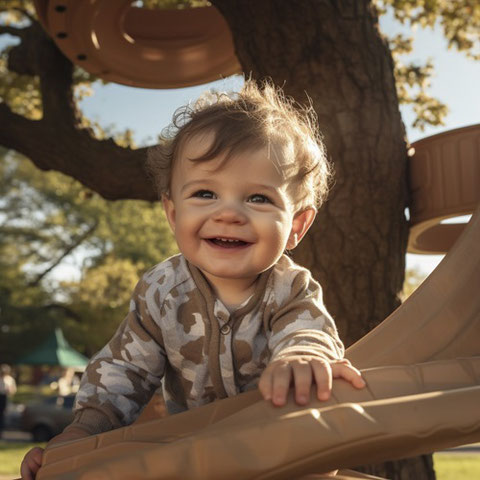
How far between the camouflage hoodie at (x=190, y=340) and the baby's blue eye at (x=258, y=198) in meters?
0.30

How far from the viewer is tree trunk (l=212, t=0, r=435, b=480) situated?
324cm

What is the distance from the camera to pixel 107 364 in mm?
1946

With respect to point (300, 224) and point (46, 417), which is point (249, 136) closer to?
point (300, 224)

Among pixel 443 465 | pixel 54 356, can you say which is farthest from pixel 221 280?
pixel 54 356

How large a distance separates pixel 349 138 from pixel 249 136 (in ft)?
5.55

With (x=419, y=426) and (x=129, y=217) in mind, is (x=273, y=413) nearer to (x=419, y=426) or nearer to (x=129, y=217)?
(x=419, y=426)

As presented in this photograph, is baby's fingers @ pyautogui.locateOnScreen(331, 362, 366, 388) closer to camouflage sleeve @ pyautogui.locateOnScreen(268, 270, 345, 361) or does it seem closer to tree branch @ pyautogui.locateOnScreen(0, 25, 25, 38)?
camouflage sleeve @ pyautogui.locateOnScreen(268, 270, 345, 361)

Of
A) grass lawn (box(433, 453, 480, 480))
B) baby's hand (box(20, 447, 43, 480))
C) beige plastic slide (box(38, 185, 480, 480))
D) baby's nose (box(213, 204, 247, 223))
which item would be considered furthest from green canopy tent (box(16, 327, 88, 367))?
beige plastic slide (box(38, 185, 480, 480))

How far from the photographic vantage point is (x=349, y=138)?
3.30 metres

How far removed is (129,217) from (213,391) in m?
25.8

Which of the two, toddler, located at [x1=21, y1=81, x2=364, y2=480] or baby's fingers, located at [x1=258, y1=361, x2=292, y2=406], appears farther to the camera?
toddler, located at [x1=21, y1=81, x2=364, y2=480]

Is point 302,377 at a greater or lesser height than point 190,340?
lesser

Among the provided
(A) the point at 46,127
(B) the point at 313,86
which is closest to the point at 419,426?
(B) the point at 313,86

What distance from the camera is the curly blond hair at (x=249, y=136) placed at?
1.72 meters
